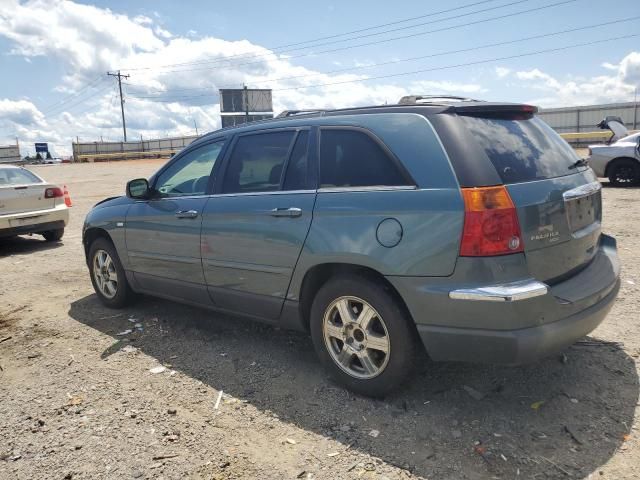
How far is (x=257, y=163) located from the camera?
3980mm

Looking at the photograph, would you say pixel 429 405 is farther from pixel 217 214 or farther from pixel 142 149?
pixel 142 149

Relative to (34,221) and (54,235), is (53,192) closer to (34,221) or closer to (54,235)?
(34,221)

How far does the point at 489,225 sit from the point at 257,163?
1.91m

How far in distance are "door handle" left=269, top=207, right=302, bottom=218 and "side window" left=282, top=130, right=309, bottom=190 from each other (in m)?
0.17

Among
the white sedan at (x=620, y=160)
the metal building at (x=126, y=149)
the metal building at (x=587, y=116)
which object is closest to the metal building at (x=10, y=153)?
the metal building at (x=126, y=149)

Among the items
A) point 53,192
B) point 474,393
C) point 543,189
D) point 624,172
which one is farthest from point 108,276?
point 624,172

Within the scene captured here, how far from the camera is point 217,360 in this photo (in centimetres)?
409

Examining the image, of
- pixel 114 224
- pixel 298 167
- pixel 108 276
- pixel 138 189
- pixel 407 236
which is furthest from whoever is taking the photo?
pixel 108 276

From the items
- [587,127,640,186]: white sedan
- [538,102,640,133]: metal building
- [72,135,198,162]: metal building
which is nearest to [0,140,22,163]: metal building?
[72,135,198,162]: metal building

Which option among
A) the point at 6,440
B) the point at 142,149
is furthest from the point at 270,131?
the point at 142,149

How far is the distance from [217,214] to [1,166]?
7.28 meters

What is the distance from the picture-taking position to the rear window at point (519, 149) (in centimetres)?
297

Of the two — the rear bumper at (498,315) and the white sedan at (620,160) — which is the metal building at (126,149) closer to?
the white sedan at (620,160)

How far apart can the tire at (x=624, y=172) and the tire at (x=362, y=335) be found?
40.0 ft
